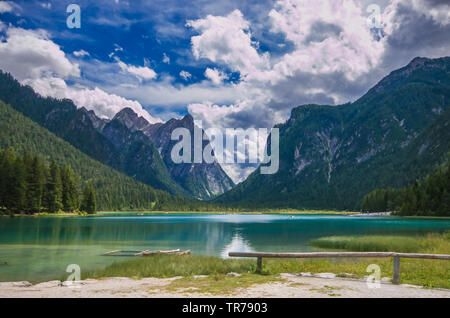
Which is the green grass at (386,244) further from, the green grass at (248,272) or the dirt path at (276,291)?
the dirt path at (276,291)

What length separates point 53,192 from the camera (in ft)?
453

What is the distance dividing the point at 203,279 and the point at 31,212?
12840 cm

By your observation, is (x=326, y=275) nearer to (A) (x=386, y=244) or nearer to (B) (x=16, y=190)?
(A) (x=386, y=244)

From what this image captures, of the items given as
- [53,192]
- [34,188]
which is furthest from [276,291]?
[53,192]

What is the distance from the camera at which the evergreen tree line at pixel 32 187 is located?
389 ft

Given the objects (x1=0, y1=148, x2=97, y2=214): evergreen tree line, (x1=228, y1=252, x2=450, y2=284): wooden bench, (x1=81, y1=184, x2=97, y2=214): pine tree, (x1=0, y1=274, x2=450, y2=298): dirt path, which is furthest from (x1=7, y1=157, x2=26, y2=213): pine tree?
(x1=228, y1=252, x2=450, y2=284): wooden bench

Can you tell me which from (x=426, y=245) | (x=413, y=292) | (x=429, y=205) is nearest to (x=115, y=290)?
(x=413, y=292)

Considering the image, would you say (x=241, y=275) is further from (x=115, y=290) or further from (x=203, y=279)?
(x=115, y=290)

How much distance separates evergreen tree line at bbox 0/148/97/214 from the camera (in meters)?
119

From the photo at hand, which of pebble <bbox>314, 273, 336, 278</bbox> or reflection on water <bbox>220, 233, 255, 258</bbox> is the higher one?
pebble <bbox>314, 273, 336, 278</bbox>

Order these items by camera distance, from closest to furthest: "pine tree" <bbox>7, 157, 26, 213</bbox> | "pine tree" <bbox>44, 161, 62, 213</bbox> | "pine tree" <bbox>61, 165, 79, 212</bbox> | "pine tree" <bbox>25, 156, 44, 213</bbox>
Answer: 1. "pine tree" <bbox>7, 157, 26, 213</bbox>
2. "pine tree" <bbox>25, 156, 44, 213</bbox>
3. "pine tree" <bbox>44, 161, 62, 213</bbox>
4. "pine tree" <bbox>61, 165, 79, 212</bbox>

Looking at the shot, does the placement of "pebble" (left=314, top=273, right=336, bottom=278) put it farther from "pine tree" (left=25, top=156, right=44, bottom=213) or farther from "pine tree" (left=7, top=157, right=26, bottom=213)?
"pine tree" (left=25, top=156, right=44, bottom=213)

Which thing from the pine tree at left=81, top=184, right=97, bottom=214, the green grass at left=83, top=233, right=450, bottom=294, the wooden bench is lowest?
the pine tree at left=81, top=184, right=97, bottom=214

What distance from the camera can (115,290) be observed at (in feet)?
57.0
